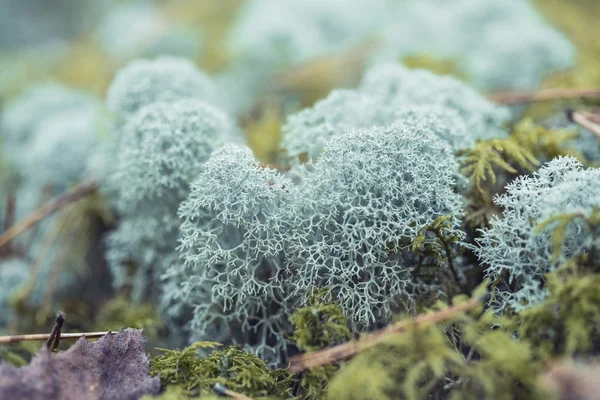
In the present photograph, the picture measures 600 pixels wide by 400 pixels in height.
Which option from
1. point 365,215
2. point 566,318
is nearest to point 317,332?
point 365,215

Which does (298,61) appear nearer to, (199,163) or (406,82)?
(406,82)

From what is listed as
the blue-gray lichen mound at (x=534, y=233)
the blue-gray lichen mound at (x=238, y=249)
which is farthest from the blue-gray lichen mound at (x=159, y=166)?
the blue-gray lichen mound at (x=534, y=233)

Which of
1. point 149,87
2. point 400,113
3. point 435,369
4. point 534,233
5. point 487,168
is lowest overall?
point 435,369

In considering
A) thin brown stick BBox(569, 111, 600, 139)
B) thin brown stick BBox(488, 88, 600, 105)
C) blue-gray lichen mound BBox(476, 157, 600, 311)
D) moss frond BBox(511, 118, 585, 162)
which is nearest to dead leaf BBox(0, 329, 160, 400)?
blue-gray lichen mound BBox(476, 157, 600, 311)

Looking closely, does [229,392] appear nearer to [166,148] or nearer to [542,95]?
[166,148]

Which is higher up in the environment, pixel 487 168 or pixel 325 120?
pixel 325 120

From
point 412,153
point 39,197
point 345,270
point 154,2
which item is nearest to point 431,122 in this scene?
point 412,153

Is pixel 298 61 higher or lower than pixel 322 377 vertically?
higher
